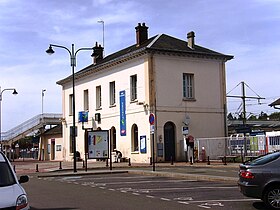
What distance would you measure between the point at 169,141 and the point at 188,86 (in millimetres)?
5245

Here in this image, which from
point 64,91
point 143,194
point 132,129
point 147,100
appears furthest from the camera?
point 64,91

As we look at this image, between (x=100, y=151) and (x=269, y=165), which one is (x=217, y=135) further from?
(x=269, y=165)

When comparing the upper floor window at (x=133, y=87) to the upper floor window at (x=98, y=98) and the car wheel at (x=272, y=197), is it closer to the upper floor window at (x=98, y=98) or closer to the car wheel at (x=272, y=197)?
the upper floor window at (x=98, y=98)

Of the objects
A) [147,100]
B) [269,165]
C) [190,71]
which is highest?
[190,71]

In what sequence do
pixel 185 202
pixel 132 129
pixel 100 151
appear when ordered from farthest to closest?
pixel 132 129, pixel 100 151, pixel 185 202

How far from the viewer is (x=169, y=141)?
38938 mm

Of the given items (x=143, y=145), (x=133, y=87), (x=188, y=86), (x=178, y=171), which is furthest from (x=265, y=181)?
(x=133, y=87)

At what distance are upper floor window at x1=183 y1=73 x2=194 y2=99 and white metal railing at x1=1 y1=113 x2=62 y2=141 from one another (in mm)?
27468

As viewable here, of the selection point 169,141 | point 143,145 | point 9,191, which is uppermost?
point 169,141

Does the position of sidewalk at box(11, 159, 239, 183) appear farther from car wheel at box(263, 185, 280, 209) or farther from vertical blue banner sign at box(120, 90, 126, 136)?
vertical blue banner sign at box(120, 90, 126, 136)

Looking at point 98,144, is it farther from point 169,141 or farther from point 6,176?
point 6,176

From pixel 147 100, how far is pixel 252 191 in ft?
87.3

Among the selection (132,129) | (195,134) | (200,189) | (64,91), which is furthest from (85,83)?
(200,189)

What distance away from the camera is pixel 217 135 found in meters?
41.5
